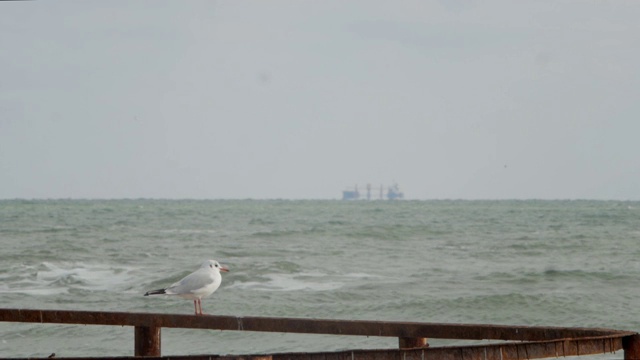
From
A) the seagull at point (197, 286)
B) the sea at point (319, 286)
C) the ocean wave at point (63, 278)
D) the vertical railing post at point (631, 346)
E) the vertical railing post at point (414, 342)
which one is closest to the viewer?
the vertical railing post at point (631, 346)

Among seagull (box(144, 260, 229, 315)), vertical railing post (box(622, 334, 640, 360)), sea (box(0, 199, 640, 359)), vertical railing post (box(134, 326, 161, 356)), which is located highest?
seagull (box(144, 260, 229, 315))

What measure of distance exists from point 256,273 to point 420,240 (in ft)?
57.0

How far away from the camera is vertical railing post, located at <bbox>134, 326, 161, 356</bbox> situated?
6.90 m

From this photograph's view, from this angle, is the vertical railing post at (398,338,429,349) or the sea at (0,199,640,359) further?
the sea at (0,199,640,359)

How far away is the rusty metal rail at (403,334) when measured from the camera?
4.68 m

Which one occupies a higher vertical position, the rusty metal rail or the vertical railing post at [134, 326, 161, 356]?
the rusty metal rail

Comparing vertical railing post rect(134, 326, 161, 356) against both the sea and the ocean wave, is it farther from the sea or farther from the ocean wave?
the ocean wave

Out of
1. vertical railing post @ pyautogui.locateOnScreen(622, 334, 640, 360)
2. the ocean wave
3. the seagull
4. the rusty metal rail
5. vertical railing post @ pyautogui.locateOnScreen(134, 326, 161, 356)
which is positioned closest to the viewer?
the rusty metal rail

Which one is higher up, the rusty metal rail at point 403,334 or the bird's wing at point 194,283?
the bird's wing at point 194,283

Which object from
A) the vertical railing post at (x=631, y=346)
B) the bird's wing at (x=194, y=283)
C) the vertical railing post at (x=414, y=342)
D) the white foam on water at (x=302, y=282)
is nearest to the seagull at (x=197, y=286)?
the bird's wing at (x=194, y=283)

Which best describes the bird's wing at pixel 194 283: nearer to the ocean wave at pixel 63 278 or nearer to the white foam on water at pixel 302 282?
the white foam on water at pixel 302 282

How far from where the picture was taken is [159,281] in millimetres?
23344

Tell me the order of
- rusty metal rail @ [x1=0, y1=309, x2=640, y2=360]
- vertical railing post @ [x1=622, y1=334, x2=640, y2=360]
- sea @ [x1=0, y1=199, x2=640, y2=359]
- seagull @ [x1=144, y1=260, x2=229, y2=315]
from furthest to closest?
sea @ [x1=0, y1=199, x2=640, y2=359] → seagull @ [x1=144, y1=260, x2=229, y2=315] → vertical railing post @ [x1=622, y1=334, x2=640, y2=360] → rusty metal rail @ [x1=0, y1=309, x2=640, y2=360]

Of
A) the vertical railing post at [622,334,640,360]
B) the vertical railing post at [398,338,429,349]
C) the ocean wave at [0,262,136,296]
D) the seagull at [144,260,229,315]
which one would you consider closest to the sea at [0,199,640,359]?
the ocean wave at [0,262,136,296]
